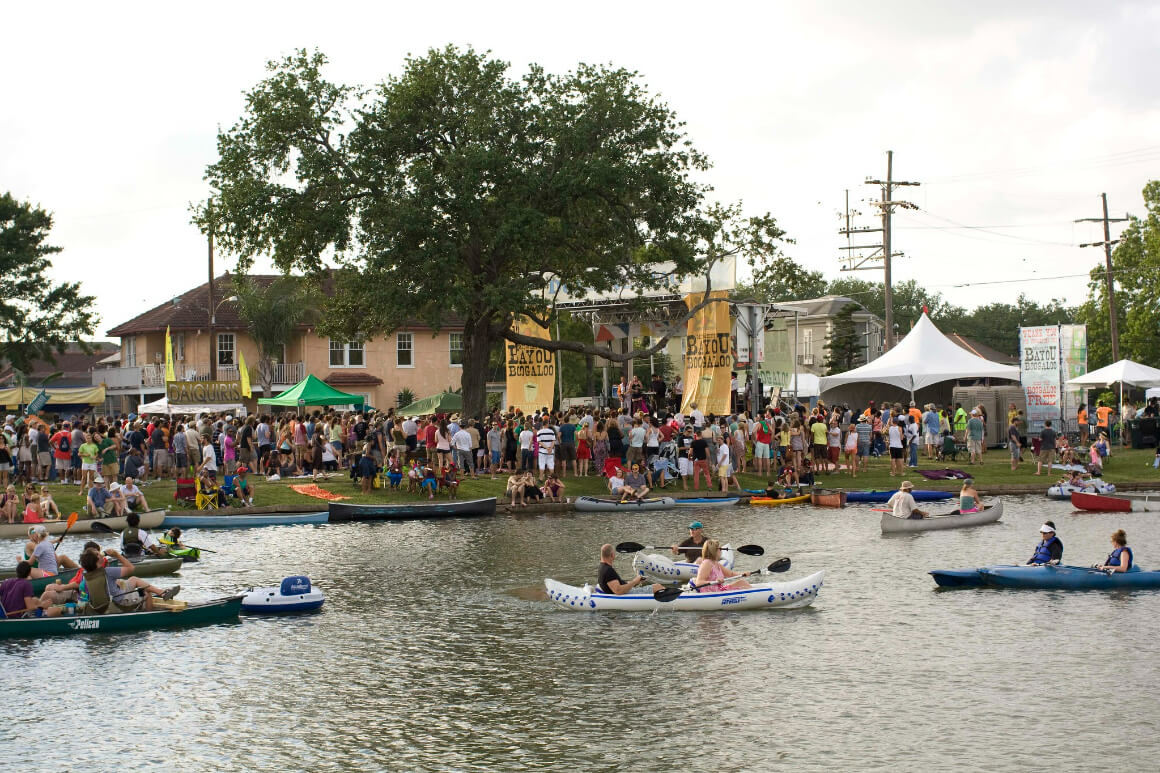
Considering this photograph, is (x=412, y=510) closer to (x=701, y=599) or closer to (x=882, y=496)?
(x=701, y=599)

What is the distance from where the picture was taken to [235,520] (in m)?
31.9

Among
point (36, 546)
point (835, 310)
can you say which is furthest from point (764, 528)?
point (835, 310)

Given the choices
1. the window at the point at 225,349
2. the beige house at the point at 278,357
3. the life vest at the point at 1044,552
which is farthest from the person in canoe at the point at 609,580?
the window at the point at 225,349

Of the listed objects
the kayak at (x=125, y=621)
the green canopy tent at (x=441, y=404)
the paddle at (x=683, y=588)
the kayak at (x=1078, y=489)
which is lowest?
the kayak at (x=125, y=621)

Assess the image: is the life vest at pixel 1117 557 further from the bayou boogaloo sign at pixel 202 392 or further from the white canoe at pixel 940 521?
the bayou boogaloo sign at pixel 202 392

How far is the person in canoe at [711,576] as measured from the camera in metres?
20.6

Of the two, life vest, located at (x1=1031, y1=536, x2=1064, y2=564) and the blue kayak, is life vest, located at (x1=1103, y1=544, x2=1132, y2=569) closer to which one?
the blue kayak

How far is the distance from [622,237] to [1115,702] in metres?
28.5

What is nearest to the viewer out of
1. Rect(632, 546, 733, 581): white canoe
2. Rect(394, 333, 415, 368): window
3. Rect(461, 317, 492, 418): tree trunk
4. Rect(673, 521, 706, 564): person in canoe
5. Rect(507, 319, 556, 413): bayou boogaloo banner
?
Rect(673, 521, 706, 564): person in canoe

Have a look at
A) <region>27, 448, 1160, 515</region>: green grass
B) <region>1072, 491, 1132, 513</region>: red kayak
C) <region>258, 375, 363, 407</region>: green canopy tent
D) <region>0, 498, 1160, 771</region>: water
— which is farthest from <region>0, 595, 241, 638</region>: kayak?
A: <region>258, 375, 363, 407</region>: green canopy tent

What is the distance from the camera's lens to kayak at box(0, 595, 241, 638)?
62.0ft

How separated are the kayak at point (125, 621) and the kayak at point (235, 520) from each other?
38.9 feet

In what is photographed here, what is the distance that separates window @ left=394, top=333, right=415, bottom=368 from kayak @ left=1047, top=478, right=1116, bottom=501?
40.1 m

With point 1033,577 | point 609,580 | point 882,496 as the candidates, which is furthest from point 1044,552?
point 882,496
